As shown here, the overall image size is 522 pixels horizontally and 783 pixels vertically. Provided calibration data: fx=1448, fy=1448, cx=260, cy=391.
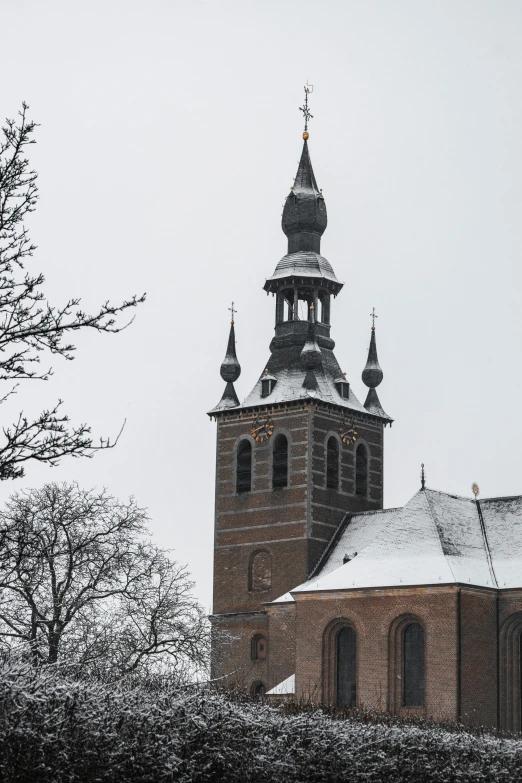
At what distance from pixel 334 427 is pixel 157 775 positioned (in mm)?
43748

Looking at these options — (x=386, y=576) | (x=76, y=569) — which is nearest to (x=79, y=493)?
(x=76, y=569)

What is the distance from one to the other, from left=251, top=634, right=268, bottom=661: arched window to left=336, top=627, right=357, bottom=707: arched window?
18.8 feet

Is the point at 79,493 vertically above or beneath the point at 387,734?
above

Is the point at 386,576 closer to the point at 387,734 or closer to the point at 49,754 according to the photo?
the point at 387,734

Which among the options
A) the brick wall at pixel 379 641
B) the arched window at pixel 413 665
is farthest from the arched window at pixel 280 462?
the arched window at pixel 413 665

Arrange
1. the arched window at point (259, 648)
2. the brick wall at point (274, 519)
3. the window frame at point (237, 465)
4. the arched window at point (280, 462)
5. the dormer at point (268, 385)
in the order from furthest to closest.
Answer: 1. the dormer at point (268, 385)
2. the window frame at point (237, 465)
3. the arched window at point (280, 462)
4. the brick wall at point (274, 519)
5. the arched window at point (259, 648)

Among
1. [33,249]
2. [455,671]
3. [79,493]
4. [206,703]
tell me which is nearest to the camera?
[33,249]

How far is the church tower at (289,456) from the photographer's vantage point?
63.5 metres

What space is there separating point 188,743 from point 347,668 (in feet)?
112

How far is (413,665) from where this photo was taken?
55.5 meters

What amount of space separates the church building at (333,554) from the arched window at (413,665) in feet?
0.18

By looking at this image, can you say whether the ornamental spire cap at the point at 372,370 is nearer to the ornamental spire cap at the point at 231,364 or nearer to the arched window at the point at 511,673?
the ornamental spire cap at the point at 231,364

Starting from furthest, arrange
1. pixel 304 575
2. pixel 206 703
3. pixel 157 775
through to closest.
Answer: pixel 304 575
pixel 206 703
pixel 157 775

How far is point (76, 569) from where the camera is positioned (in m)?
44.0
